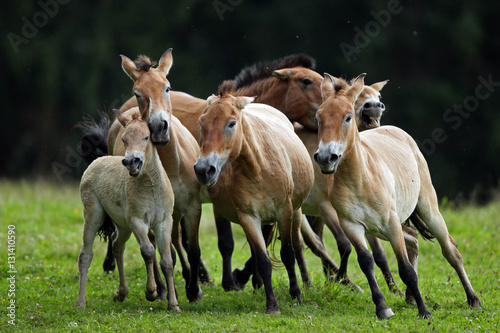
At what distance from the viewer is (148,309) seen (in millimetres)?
6816

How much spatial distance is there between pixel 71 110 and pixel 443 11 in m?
12.7

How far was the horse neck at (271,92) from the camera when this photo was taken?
8.88 meters

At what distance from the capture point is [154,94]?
671cm

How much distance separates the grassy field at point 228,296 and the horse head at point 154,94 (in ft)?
5.75

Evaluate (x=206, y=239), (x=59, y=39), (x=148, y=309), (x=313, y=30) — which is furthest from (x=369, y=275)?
(x=59, y=39)

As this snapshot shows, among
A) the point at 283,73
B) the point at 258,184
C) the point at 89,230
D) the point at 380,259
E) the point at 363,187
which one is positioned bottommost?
the point at 380,259

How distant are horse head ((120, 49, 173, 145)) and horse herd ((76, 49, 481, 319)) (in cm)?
1

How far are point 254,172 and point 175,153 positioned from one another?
95cm

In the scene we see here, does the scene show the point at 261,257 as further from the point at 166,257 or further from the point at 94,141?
the point at 94,141

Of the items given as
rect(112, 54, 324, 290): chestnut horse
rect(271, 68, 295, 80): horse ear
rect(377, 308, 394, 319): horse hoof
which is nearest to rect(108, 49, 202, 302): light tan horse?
rect(112, 54, 324, 290): chestnut horse

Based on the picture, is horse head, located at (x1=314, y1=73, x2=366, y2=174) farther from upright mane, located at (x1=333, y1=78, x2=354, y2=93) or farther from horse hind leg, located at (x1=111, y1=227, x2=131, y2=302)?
horse hind leg, located at (x1=111, y1=227, x2=131, y2=302)

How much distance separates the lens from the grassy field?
5973 millimetres

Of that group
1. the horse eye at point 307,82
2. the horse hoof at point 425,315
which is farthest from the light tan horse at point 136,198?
the horse eye at point 307,82

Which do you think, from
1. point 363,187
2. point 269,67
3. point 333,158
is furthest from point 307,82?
point 333,158
